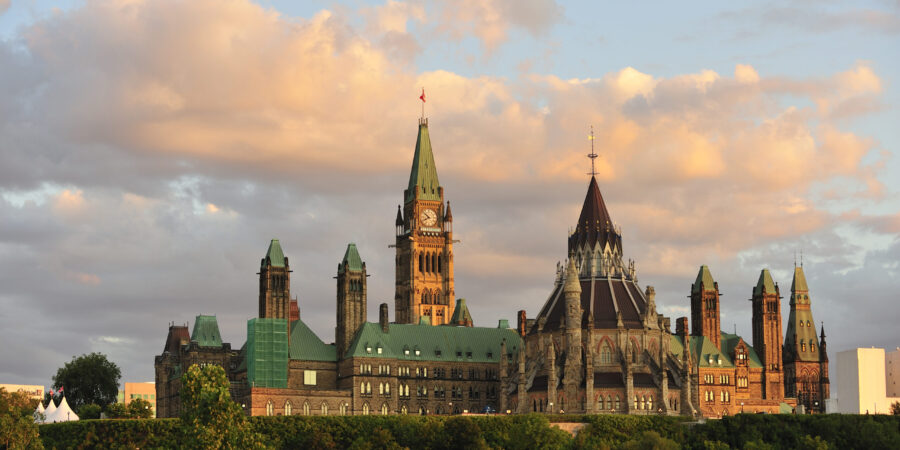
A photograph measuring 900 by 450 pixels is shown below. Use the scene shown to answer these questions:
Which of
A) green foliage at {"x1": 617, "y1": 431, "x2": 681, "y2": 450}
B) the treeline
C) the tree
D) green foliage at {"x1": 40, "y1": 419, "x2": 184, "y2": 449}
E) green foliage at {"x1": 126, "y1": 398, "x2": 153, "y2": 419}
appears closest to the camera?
the tree

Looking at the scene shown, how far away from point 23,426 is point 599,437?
230 ft

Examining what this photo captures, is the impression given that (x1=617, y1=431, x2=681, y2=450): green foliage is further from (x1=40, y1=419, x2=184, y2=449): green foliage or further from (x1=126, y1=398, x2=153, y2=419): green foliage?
(x1=126, y1=398, x2=153, y2=419): green foliage

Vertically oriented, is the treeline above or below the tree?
below

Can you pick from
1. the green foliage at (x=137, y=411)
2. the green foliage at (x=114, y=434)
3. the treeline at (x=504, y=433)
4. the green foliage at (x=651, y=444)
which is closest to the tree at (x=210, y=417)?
the treeline at (x=504, y=433)

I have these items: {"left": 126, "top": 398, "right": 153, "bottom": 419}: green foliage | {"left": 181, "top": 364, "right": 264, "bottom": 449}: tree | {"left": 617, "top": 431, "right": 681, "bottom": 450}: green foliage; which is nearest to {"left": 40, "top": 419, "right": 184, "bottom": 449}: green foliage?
{"left": 126, "top": 398, "right": 153, "bottom": 419}: green foliage

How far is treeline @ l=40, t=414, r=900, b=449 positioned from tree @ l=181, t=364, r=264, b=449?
29443 millimetres

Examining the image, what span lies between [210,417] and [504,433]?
5105cm

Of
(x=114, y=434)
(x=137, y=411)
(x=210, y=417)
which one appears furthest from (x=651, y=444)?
(x=137, y=411)

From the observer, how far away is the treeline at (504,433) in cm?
17300

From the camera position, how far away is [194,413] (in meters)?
139

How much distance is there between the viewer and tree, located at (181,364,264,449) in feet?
451

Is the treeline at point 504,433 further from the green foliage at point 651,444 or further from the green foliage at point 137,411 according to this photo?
the green foliage at point 137,411

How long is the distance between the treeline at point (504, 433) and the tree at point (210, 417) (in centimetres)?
2944

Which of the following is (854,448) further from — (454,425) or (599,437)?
(454,425)
